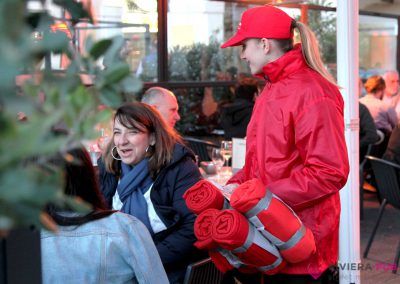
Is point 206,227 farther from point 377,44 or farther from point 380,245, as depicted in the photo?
point 377,44

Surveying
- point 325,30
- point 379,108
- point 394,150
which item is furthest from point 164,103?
point 325,30

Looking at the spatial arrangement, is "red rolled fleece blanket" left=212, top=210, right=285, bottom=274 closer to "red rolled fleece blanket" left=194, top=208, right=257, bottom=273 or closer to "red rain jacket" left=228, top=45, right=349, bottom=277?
"red rolled fleece blanket" left=194, top=208, right=257, bottom=273

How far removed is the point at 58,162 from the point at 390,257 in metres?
4.99

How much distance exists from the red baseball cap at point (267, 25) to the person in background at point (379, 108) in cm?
561

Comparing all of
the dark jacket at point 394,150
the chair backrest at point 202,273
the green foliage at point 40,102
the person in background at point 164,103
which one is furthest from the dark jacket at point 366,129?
the green foliage at point 40,102

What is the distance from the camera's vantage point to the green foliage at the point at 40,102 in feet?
1.83

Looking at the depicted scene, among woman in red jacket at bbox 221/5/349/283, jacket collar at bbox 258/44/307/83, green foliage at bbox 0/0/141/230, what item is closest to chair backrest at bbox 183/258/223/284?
woman in red jacket at bbox 221/5/349/283

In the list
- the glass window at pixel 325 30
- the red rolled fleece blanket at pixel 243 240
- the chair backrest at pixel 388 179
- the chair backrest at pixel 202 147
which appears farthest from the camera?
the glass window at pixel 325 30

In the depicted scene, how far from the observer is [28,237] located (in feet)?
4.37

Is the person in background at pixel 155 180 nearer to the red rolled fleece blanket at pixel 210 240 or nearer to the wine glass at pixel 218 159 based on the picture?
the red rolled fleece blanket at pixel 210 240

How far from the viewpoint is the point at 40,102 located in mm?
663

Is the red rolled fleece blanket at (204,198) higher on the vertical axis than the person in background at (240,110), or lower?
lower

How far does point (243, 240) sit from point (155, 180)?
83 cm

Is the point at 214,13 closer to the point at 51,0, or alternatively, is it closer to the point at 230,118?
the point at 230,118
